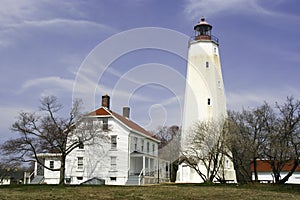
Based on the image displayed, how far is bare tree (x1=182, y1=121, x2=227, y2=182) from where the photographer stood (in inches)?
1363

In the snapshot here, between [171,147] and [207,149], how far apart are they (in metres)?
12.1

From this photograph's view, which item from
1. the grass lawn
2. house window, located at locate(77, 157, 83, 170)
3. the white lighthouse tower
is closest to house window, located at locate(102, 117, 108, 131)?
house window, located at locate(77, 157, 83, 170)

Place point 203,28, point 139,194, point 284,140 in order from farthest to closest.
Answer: point 203,28
point 284,140
point 139,194

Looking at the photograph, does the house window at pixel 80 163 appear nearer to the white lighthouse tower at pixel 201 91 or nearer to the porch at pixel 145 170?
the porch at pixel 145 170

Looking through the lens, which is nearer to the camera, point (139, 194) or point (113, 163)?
point (139, 194)

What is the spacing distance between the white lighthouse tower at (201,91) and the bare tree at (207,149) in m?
0.98

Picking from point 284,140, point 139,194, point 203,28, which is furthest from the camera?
point 203,28

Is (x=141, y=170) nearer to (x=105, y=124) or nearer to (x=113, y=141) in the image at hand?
(x=113, y=141)

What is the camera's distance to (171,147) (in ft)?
155

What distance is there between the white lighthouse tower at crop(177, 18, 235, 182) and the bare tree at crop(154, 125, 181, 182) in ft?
Answer: 9.13

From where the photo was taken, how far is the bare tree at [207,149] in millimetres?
34625

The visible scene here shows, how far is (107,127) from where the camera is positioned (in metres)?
38.8

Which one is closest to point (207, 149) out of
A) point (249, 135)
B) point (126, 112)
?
point (249, 135)

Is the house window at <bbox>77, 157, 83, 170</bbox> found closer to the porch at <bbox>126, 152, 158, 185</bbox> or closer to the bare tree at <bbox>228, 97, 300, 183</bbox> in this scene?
the porch at <bbox>126, 152, 158, 185</bbox>
